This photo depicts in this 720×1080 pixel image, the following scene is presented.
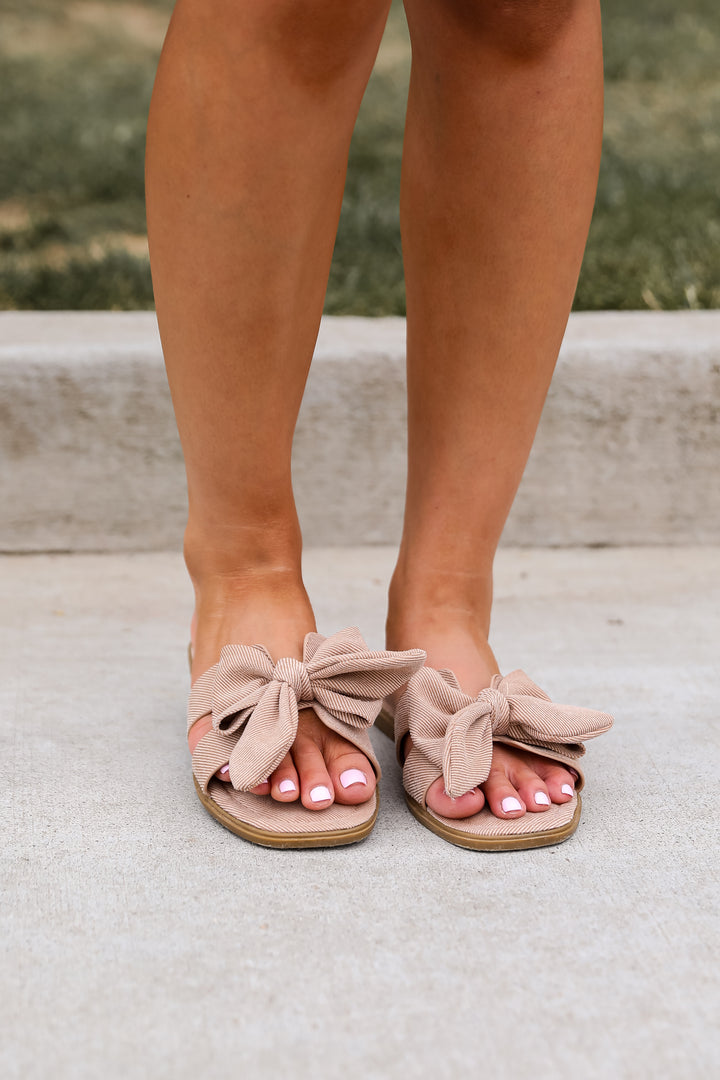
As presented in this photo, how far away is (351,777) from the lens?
913mm

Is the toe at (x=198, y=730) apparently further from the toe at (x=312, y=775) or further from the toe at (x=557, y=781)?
the toe at (x=557, y=781)

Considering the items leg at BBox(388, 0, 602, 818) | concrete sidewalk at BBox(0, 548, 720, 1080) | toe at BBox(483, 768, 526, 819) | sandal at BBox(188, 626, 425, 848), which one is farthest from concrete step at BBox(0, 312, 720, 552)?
toe at BBox(483, 768, 526, 819)

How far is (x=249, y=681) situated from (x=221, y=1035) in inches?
13.6

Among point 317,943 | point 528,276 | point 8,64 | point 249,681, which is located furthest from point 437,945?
point 8,64

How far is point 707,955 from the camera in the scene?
2.49 ft

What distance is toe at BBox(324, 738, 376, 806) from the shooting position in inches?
35.7

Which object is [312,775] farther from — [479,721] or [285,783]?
[479,721]

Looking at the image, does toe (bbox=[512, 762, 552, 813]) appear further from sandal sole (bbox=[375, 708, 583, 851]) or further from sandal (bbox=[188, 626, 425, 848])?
sandal (bbox=[188, 626, 425, 848])

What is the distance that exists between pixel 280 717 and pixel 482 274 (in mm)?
437

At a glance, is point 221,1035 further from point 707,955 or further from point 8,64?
point 8,64

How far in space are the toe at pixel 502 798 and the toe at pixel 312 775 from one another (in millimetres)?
134

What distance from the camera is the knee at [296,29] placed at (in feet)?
2.81

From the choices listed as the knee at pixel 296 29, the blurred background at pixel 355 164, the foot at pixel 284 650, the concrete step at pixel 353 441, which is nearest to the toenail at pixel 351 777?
the foot at pixel 284 650

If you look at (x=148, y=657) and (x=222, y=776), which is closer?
(x=222, y=776)
